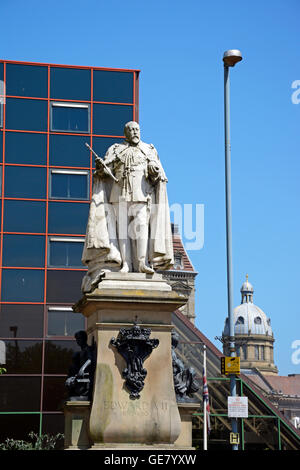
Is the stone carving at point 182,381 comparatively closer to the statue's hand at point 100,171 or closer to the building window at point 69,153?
the statue's hand at point 100,171

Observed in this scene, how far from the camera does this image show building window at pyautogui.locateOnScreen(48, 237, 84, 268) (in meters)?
37.9

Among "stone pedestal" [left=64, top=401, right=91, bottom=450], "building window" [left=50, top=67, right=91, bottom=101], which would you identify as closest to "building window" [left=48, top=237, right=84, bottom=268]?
"building window" [left=50, top=67, right=91, bottom=101]

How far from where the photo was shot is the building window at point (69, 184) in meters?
38.6

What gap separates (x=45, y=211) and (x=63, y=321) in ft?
15.8

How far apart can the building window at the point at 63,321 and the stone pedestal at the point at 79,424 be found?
25237 mm

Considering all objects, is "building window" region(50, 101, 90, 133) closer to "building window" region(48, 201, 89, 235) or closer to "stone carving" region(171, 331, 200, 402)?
"building window" region(48, 201, 89, 235)
